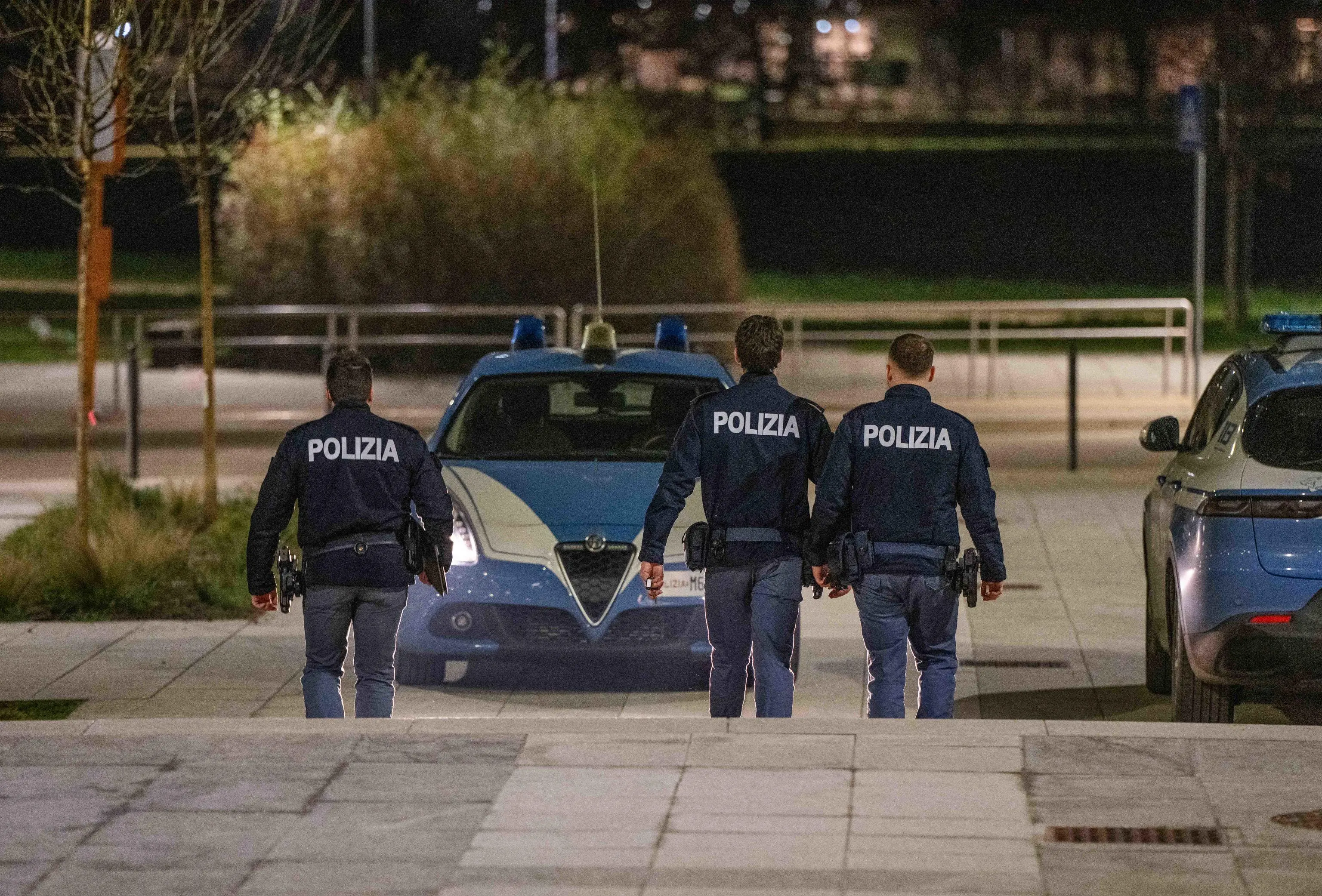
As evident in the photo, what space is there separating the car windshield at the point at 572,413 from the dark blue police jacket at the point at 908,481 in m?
2.72

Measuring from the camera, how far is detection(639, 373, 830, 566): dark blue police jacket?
24.8ft

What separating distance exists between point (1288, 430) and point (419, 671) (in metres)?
3.84

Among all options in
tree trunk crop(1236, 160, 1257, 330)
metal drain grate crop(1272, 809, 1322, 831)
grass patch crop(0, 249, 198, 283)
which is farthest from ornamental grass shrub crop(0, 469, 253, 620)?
grass patch crop(0, 249, 198, 283)

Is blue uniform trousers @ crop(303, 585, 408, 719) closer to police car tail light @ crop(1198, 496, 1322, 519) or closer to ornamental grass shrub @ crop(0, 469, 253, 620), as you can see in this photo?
police car tail light @ crop(1198, 496, 1322, 519)

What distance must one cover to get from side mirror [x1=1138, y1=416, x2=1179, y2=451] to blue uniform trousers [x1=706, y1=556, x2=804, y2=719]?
6.00 feet

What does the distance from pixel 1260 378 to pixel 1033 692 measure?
203 cm

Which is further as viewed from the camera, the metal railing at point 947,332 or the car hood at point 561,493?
the metal railing at point 947,332

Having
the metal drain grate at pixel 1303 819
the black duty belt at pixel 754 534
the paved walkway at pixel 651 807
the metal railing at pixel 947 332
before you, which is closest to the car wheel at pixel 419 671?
the paved walkway at pixel 651 807

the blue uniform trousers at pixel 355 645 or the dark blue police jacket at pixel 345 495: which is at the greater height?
the dark blue police jacket at pixel 345 495

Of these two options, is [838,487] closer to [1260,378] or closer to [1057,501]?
[1260,378]

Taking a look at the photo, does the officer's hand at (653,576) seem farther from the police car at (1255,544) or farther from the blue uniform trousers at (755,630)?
the police car at (1255,544)

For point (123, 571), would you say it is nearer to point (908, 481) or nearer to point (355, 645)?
point (355, 645)

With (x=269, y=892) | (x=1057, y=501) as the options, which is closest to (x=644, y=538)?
(x=269, y=892)

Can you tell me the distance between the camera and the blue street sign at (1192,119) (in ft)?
71.3
